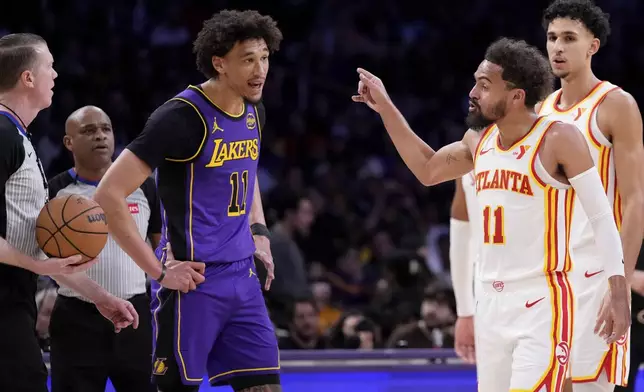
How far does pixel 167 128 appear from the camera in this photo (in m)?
4.54

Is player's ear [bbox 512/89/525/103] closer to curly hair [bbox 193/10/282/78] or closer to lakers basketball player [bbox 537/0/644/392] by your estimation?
lakers basketball player [bbox 537/0/644/392]

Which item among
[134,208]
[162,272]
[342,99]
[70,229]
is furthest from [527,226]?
[342,99]

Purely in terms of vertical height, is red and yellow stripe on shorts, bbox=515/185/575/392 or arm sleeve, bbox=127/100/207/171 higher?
arm sleeve, bbox=127/100/207/171

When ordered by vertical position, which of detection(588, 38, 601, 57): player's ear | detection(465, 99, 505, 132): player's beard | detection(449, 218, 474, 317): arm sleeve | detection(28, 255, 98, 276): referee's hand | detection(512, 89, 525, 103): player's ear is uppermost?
detection(588, 38, 601, 57): player's ear

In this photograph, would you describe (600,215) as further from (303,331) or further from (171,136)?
(303,331)

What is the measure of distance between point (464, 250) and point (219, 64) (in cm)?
189

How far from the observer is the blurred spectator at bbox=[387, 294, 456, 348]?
8.50 meters

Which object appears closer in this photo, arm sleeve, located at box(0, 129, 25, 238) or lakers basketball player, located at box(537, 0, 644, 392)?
arm sleeve, located at box(0, 129, 25, 238)

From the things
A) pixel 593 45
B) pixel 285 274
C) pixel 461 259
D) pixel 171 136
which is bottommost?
pixel 285 274

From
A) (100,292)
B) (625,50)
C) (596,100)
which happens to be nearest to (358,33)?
(625,50)

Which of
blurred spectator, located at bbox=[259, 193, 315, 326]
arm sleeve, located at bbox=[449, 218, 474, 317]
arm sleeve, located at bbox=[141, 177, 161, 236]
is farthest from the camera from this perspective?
blurred spectator, located at bbox=[259, 193, 315, 326]

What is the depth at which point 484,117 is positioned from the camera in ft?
15.2

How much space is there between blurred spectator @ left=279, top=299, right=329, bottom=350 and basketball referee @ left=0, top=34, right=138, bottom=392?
4215 millimetres

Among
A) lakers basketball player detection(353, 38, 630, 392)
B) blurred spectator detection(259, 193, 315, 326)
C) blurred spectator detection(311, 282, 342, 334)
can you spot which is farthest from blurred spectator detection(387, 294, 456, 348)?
lakers basketball player detection(353, 38, 630, 392)
